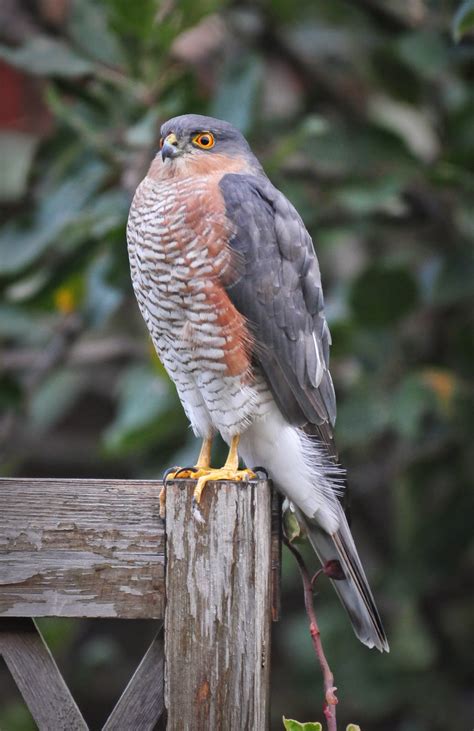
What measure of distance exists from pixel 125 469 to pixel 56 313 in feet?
5.52

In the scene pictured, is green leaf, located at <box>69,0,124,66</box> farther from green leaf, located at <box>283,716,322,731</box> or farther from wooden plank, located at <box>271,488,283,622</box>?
green leaf, located at <box>283,716,322,731</box>

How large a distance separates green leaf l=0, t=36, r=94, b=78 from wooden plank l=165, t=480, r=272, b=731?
6.42 ft

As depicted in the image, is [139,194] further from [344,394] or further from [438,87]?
[438,87]

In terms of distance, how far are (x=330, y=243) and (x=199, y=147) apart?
61.3 inches

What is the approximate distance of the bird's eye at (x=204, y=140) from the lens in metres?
2.52

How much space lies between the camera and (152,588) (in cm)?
173

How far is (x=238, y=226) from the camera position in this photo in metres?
2.30

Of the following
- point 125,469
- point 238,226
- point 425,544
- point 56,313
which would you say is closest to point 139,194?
point 238,226

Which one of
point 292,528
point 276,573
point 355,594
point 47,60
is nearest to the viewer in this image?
point 276,573

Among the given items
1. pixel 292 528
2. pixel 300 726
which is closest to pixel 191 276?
pixel 292 528

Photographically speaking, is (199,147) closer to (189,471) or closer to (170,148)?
(170,148)

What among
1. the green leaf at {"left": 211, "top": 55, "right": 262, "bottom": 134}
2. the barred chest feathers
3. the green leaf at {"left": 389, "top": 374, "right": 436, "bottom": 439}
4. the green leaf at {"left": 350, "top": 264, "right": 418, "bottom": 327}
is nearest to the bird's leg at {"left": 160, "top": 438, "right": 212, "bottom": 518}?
the barred chest feathers

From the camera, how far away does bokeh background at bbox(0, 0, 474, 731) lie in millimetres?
3318

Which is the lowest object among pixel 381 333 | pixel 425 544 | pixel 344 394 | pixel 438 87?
pixel 425 544
